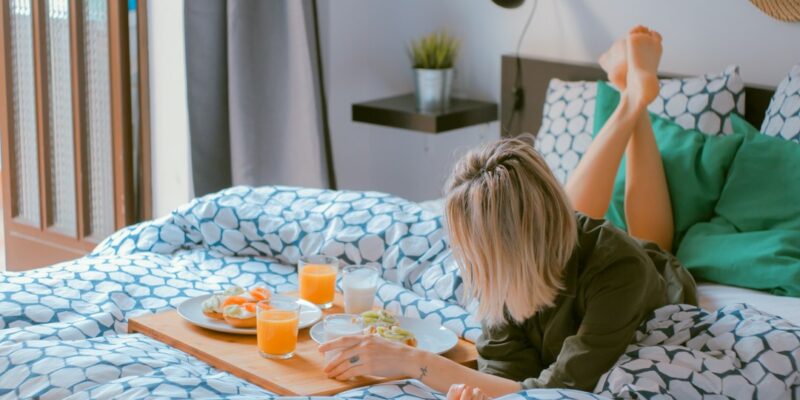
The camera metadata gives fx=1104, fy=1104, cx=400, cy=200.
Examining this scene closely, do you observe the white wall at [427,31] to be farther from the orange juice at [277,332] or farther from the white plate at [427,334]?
the orange juice at [277,332]

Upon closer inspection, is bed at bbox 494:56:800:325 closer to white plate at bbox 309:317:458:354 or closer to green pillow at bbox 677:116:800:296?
green pillow at bbox 677:116:800:296

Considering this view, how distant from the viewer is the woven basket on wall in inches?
118

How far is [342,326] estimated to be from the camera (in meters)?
2.02

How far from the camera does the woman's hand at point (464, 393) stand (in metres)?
1.74

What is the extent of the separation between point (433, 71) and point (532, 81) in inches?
13.1

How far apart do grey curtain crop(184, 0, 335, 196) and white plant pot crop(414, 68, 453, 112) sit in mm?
341

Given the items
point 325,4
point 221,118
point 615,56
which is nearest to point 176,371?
point 615,56

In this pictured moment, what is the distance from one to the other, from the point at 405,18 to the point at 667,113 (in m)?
1.30

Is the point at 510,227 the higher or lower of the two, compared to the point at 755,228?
higher

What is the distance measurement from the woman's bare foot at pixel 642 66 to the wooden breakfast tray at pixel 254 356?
0.86 meters

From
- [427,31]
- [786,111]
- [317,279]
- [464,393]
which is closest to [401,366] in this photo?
[464,393]

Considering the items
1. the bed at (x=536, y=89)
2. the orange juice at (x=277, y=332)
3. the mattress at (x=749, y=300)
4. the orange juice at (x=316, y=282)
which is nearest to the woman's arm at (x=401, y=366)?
the orange juice at (x=277, y=332)

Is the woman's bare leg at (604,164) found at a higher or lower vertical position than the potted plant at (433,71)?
lower

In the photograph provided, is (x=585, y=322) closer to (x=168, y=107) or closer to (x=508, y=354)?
(x=508, y=354)
